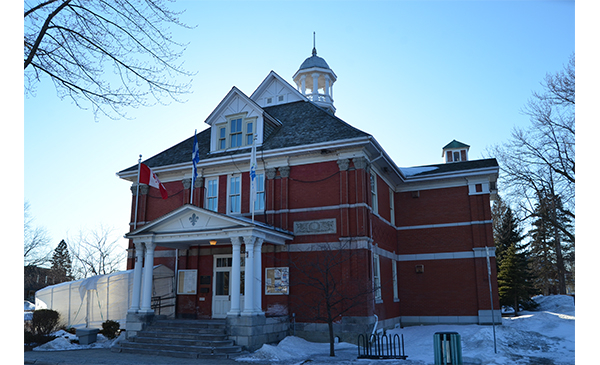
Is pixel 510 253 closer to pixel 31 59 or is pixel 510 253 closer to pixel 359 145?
pixel 359 145

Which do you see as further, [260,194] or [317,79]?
[317,79]

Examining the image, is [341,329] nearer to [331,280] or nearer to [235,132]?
[331,280]

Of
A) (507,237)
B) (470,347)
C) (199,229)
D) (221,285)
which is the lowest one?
(470,347)

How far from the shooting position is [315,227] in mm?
18672

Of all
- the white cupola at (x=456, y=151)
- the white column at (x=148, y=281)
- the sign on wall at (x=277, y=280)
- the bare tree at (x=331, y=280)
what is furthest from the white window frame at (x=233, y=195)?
the white cupola at (x=456, y=151)

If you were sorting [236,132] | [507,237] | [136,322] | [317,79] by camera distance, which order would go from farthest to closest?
[507,237] < [317,79] < [236,132] < [136,322]

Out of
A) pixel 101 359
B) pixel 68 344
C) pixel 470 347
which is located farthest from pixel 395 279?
pixel 68 344

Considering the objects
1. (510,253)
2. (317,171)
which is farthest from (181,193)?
(510,253)

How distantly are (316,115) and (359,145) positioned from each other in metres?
4.44

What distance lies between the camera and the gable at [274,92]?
24.3 metres

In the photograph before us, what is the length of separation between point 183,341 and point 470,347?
10.1 metres

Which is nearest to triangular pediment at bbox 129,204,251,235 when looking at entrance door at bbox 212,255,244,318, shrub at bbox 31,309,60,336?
entrance door at bbox 212,255,244,318

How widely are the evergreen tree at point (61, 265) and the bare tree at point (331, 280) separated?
52704 millimetres

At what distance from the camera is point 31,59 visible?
8477 mm
